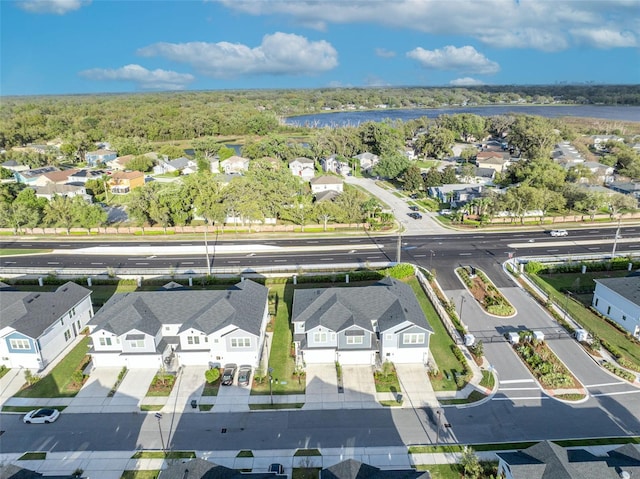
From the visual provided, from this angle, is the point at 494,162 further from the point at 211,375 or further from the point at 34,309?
the point at 34,309

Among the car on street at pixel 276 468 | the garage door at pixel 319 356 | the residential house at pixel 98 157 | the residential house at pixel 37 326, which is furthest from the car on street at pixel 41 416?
the residential house at pixel 98 157

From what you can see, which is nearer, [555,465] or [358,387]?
[555,465]

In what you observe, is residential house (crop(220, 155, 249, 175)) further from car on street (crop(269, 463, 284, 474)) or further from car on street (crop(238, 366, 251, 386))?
car on street (crop(269, 463, 284, 474))

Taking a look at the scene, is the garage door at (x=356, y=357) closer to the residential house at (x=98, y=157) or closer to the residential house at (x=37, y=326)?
the residential house at (x=37, y=326)

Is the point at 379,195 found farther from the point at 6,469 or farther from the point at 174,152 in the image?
the point at 6,469

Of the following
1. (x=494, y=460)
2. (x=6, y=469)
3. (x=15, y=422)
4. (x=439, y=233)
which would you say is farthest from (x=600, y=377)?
(x=15, y=422)

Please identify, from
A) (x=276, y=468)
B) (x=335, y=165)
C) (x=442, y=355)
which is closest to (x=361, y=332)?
(x=442, y=355)

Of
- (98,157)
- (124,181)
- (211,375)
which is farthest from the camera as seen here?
(98,157)
